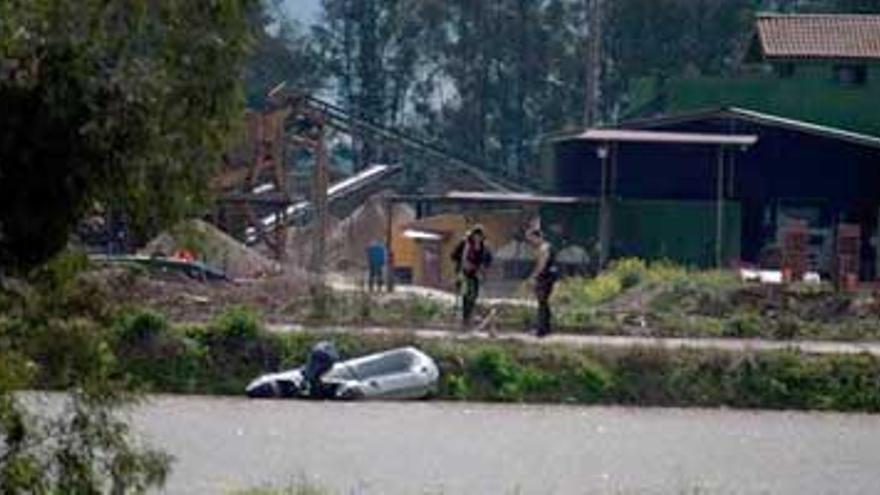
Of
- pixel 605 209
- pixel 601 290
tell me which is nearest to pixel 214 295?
pixel 601 290

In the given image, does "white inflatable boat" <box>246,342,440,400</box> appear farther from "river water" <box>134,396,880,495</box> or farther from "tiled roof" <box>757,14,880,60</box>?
"tiled roof" <box>757,14,880,60</box>

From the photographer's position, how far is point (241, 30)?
33.8 feet

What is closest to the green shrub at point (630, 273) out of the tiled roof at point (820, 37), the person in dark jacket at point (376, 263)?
the person in dark jacket at point (376, 263)

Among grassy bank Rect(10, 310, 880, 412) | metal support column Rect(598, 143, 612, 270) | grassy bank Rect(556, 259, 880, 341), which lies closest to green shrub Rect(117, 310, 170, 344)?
grassy bank Rect(10, 310, 880, 412)

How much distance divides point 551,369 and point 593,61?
40.6 metres

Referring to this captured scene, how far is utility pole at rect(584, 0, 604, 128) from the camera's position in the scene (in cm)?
7200

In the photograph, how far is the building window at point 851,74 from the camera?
63156mm

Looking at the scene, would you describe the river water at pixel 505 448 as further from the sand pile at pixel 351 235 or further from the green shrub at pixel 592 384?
the sand pile at pixel 351 235

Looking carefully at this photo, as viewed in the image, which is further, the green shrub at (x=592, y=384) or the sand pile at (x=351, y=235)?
the sand pile at (x=351, y=235)

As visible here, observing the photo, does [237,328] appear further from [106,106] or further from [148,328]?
[106,106]

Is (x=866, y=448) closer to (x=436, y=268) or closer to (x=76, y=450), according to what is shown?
(x=76, y=450)

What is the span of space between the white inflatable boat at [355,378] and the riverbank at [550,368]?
0.40m

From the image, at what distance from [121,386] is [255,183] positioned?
5043cm

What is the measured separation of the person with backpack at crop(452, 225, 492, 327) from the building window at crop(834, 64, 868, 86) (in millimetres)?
29449
